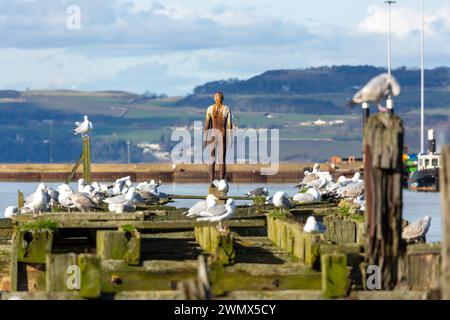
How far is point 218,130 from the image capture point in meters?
33.5

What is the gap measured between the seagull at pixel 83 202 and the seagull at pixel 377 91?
8.72 m

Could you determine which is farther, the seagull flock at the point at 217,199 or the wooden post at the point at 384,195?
the seagull flock at the point at 217,199

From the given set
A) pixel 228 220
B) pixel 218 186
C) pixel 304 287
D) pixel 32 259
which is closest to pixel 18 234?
pixel 32 259

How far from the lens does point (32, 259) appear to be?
22.7 metres

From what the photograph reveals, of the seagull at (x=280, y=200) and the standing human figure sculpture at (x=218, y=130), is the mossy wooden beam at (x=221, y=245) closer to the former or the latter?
the seagull at (x=280, y=200)

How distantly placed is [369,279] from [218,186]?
40.5ft

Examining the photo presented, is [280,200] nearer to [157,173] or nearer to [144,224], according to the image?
[144,224]

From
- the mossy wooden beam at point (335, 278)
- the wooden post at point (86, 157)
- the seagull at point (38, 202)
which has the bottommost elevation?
the mossy wooden beam at point (335, 278)

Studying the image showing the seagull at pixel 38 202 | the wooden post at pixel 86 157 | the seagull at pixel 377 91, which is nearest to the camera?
the seagull at pixel 377 91

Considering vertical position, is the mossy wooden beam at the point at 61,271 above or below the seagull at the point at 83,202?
below

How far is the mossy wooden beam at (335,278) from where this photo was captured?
18031 millimetres

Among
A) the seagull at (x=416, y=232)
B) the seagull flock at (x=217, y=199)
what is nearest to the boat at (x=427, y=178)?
the seagull flock at (x=217, y=199)

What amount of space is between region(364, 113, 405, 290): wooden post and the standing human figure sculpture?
47.7 ft

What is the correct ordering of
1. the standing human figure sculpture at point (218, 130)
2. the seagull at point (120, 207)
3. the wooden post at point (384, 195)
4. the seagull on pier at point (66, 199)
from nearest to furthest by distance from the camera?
the wooden post at point (384, 195) < the seagull at point (120, 207) < the seagull on pier at point (66, 199) < the standing human figure sculpture at point (218, 130)
